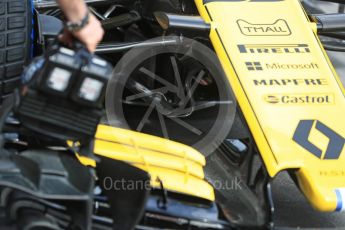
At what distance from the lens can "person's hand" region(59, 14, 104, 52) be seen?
165cm

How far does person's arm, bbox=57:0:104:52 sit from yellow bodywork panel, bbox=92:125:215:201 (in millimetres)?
572

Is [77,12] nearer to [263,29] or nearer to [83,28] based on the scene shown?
[83,28]

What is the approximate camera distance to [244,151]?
2.36 meters

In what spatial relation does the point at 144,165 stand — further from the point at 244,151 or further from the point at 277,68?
the point at 277,68

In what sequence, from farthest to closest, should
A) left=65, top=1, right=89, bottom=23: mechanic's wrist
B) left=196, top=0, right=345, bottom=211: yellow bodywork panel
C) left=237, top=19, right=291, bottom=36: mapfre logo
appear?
left=237, top=19, right=291, bottom=36: mapfre logo → left=196, top=0, right=345, bottom=211: yellow bodywork panel → left=65, top=1, right=89, bottom=23: mechanic's wrist

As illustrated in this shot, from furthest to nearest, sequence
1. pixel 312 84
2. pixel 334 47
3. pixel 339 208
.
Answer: pixel 334 47
pixel 312 84
pixel 339 208

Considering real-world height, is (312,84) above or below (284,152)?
above

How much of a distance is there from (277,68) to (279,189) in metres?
0.59

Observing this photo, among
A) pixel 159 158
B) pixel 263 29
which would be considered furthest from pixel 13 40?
pixel 263 29

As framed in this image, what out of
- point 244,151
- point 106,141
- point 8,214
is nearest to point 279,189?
point 244,151

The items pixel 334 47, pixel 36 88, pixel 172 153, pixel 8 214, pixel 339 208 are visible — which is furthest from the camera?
pixel 334 47

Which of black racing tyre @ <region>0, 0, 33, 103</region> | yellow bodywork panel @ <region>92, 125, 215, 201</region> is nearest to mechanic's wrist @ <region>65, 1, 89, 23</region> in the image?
yellow bodywork panel @ <region>92, 125, 215, 201</region>

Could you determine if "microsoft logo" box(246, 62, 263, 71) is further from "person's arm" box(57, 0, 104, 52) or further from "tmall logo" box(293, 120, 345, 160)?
"person's arm" box(57, 0, 104, 52)

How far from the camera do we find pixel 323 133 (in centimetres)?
231
